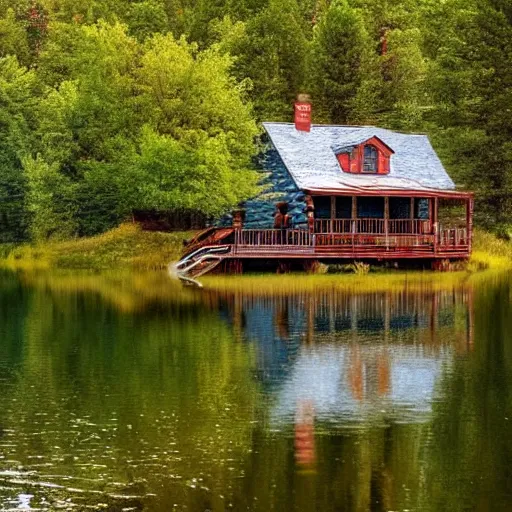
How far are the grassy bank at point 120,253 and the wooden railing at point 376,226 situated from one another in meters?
2.75

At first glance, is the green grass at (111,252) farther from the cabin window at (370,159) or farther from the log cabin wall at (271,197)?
the cabin window at (370,159)

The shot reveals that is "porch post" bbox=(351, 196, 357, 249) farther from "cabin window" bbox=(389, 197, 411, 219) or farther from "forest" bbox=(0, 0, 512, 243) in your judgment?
"forest" bbox=(0, 0, 512, 243)

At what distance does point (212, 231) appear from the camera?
157 ft

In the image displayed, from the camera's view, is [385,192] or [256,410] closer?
[256,410]

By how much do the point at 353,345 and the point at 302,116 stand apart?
103ft

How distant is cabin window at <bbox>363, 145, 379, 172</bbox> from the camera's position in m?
53.3

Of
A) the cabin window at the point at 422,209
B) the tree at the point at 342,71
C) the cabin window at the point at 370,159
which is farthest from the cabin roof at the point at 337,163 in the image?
the tree at the point at 342,71

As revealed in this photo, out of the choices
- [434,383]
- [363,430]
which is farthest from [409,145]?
[363,430]

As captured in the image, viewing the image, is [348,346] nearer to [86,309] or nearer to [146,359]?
[146,359]

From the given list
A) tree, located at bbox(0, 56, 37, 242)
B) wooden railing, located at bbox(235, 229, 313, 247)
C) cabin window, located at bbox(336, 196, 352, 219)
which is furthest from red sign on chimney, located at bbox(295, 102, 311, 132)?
tree, located at bbox(0, 56, 37, 242)

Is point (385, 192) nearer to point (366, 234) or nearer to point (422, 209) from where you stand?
point (366, 234)

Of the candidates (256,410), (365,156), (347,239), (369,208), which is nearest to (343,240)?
(347,239)

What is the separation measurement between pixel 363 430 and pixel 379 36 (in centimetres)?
6858

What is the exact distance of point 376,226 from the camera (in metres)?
51.9
